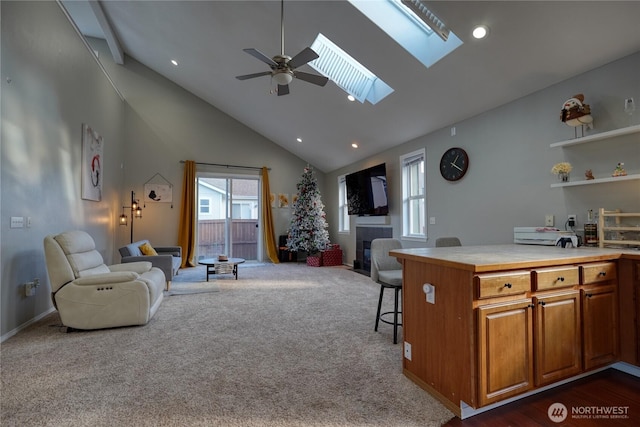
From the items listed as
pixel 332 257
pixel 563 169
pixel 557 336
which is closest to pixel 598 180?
pixel 563 169

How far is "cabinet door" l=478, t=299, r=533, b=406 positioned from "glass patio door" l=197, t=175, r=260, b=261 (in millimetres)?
7034

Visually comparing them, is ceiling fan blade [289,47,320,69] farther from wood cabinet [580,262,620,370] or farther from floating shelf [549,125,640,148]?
wood cabinet [580,262,620,370]

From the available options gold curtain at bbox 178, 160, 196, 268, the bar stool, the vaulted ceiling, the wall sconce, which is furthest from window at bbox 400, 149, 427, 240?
→ the wall sconce

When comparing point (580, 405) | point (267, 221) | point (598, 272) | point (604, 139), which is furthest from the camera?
point (267, 221)

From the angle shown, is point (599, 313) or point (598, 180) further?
point (598, 180)

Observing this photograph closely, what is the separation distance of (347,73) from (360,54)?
1005 mm

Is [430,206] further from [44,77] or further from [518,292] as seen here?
[44,77]

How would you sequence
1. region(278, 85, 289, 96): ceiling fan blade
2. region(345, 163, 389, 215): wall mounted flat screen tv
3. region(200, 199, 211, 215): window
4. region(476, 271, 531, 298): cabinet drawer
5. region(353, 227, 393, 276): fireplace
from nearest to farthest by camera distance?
region(476, 271, 531, 298): cabinet drawer, region(278, 85, 289, 96): ceiling fan blade, region(345, 163, 389, 215): wall mounted flat screen tv, region(353, 227, 393, 276): fireplace, region(200, 199, 211, 215): window

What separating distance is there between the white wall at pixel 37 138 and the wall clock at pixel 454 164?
5.06 meters

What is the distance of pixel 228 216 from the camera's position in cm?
795

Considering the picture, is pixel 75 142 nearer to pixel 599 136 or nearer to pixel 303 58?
pixel 303 58

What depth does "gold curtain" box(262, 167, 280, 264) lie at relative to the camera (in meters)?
8.00

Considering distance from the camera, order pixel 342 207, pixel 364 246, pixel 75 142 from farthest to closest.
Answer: pixel 342 207 → pixel 364 246 → pixel 75 142

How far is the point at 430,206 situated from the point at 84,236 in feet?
15.5
